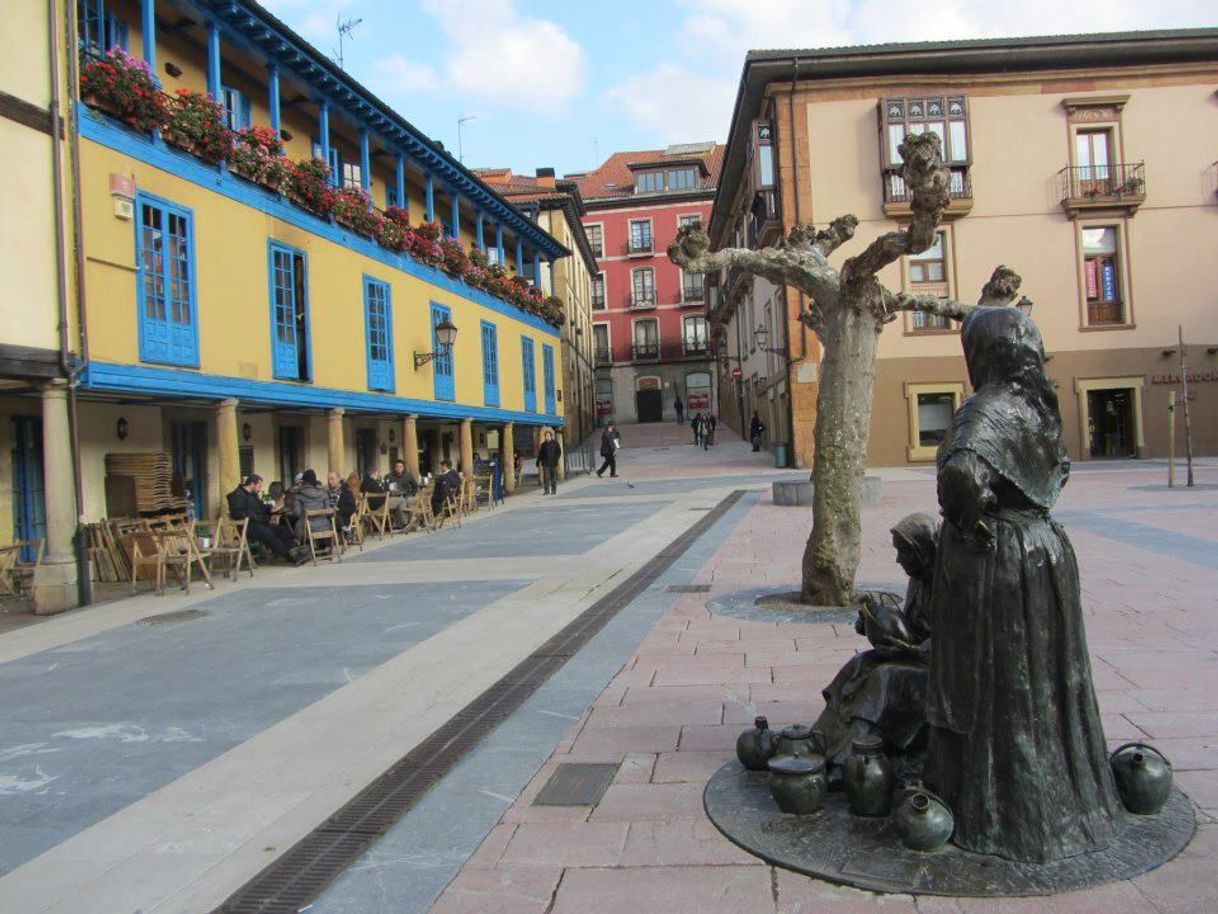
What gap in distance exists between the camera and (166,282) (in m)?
11.4

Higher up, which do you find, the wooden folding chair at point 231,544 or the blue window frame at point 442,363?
the blue window frame at point 442,363

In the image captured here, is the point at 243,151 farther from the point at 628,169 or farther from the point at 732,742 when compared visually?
the point at 628,169

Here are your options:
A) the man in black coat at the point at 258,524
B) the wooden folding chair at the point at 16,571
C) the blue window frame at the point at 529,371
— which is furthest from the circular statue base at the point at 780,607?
the blue window frame at the point at 529,371

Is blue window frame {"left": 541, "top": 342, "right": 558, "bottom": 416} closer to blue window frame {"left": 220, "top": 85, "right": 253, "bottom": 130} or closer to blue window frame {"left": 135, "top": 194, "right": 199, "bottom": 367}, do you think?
blue window frame {"left": 220, "top": 85, "right": 253, "bottom": 130}

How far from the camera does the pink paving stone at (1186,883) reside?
256 centimetres

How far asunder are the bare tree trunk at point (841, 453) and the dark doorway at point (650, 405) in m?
53.3

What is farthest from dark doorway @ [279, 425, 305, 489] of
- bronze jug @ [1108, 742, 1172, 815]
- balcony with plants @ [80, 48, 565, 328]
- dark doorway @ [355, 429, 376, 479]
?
bronze jug @ [1108, 742, 1172, 815]

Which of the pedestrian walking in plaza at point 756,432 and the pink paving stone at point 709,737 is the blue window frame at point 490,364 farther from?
the pink paving stone at point 709,737

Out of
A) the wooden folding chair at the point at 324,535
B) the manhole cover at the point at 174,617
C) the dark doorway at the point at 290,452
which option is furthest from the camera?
the dark doorway at the point at 290,452

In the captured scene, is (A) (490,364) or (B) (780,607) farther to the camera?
(A) (490,364)

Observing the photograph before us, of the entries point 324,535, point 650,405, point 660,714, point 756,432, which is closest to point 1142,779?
point 660,714

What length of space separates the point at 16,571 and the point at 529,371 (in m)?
17.2

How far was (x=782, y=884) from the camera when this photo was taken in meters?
2.83

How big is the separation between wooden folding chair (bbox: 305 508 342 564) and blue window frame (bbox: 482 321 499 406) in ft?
32.9
